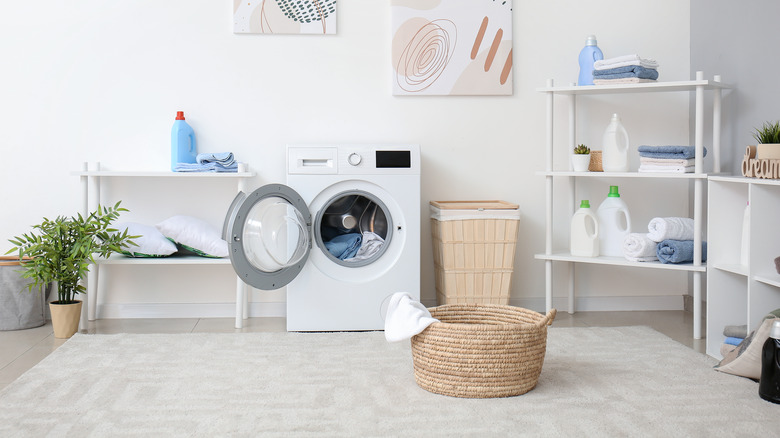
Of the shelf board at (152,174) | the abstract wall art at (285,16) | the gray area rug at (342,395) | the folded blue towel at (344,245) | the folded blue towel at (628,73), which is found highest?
the abstract wall art at (285,16)

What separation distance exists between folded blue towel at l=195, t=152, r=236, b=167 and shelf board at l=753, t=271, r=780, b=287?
2226 millimetres

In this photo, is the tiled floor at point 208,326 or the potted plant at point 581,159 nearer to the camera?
the tiled floor at point 208,326

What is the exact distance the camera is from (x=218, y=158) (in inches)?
135

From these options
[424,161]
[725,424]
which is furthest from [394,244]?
[725,424]

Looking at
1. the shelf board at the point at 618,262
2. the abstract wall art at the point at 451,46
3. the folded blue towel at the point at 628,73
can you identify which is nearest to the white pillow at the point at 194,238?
the abstract wall art at the point at 451,46

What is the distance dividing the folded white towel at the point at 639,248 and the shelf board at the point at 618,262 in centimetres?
3

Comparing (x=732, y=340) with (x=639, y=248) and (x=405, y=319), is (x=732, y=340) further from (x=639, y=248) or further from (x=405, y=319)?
(x=405, y=319)

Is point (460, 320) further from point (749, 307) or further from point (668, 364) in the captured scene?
point (749, 307)

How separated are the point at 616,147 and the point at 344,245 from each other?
1.33 m

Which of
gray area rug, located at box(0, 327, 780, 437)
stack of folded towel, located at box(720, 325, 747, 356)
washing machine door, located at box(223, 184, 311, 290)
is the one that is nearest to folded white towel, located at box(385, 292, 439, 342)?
gray area rug, located at box(0, 327, 780, 437)

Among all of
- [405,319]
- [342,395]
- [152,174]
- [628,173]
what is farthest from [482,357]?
[152,174]

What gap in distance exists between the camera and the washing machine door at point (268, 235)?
2.99 metres

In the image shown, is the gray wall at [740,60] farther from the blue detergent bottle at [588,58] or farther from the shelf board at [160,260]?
the shelf board at [160,260]

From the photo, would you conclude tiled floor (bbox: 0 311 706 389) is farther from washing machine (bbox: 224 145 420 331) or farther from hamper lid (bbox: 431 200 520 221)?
hamper lid (bbox: 431 200 520 221)
